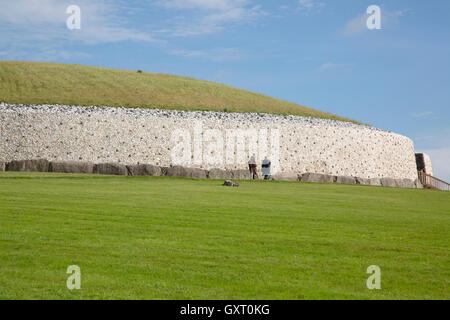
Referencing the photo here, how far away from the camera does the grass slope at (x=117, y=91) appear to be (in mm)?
42312

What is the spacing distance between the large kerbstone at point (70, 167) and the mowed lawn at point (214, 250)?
56.1ft

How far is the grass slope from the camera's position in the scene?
4231cm

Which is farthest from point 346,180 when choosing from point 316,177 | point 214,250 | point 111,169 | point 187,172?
point 214,250

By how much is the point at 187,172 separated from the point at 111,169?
467 centimetres

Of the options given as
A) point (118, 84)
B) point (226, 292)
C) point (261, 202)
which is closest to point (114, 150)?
point (118, 84)

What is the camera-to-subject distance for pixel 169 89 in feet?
162

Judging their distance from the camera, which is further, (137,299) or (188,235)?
(188,235)

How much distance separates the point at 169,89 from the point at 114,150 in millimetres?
15363

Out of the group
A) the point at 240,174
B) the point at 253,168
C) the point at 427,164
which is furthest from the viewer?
the point at 427,164

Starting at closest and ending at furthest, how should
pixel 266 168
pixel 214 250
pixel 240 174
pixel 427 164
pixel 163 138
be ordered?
pixel 214 250
pixel 240 174
pixel 266 168
pixel 163 138
pixel 427 164

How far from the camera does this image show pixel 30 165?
106ft

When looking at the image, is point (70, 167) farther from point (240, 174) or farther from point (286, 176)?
point (286, 176)
